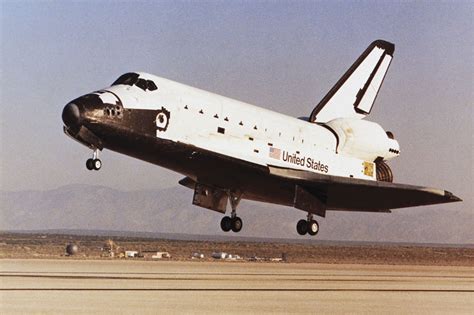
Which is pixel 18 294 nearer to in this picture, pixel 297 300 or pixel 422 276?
pixel 297 300

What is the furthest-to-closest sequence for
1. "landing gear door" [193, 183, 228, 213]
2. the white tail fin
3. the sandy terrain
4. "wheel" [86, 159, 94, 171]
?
the sandy terrain < the white tail fin < "landing gear door" [193, 183, 228, 213] < "wheel" [86, 159, 94, 171]

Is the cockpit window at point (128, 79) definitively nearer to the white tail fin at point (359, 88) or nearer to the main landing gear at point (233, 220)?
the main landing gear at point (233, 220)

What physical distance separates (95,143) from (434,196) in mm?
11199

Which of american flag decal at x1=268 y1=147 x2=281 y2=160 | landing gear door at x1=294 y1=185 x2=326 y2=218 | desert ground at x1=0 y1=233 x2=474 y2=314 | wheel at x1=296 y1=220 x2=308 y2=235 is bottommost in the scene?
desert ground at x1=0 y1=233 x2=474 y2=314

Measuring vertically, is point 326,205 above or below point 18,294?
above

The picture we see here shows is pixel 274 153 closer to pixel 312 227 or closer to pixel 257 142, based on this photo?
pixel 257 142

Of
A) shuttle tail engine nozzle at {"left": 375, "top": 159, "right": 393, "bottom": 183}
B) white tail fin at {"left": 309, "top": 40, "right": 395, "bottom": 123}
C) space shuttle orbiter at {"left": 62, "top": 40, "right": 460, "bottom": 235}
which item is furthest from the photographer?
white tail fin at {"left": 309, "top": 40, "right": 395, "bottom": 123}

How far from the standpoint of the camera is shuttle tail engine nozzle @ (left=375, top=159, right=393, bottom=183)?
30.3 meters

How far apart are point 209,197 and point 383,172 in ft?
20.6

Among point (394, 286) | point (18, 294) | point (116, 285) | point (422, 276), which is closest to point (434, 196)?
point (394, 286)

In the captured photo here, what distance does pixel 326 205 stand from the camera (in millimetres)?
30000

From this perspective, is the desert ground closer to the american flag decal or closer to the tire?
the tire

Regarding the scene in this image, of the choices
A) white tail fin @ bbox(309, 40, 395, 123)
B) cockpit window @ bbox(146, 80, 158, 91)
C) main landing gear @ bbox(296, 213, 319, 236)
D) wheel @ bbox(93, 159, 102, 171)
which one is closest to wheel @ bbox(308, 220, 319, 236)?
main landing gear @ bbox(296, 213, 319, 236)

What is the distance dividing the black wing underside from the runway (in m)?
2.60
